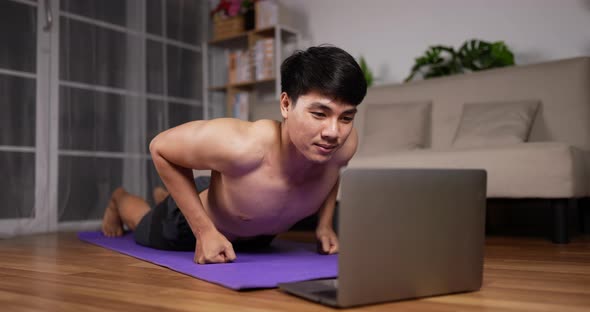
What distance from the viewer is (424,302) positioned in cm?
105

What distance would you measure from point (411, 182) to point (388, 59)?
3.20m

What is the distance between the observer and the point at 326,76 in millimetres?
1335

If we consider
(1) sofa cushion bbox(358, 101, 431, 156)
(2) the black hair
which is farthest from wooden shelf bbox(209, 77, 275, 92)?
(2) the black hair

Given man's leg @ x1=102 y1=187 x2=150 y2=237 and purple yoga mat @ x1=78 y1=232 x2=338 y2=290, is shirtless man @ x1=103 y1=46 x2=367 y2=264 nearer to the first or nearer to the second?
purple yoga mat @ x1=78 y1=232 x2=338 y2=290

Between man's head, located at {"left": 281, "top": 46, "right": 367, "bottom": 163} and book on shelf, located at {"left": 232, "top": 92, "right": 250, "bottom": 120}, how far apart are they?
121 inches

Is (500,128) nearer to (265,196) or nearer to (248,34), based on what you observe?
(265,196)

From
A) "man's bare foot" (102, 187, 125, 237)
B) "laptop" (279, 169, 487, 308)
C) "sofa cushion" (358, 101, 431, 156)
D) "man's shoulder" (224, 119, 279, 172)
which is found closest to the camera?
"laptop" (279, 169, 487, 308)

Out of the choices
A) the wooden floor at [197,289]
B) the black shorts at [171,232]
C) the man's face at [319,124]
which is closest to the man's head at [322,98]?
the man's face at [319,124]

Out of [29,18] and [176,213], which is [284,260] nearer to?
[176,213]

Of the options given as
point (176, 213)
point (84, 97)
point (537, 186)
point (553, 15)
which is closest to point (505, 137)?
point (537, 186)

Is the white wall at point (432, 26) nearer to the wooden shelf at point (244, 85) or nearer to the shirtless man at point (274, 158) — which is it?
the wooden shelf at point (244, 85)

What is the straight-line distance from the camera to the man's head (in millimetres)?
1327

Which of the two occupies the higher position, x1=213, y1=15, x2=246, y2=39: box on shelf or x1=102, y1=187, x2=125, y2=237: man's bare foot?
x1=213, y1=15, x2=246, y2=39: box on shelf

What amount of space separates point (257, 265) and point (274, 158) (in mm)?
301
